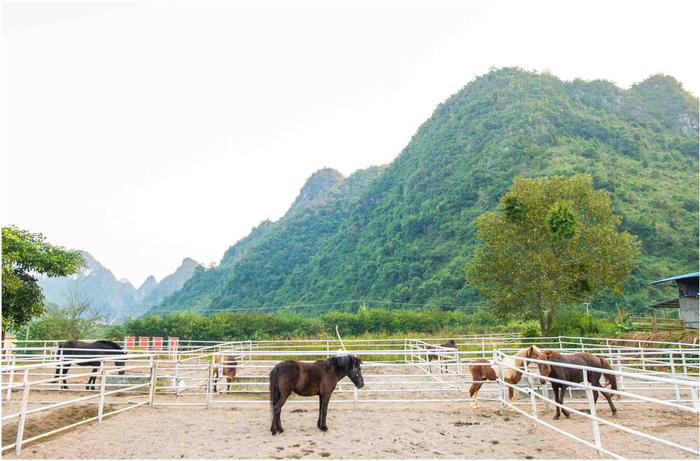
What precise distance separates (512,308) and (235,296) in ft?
227

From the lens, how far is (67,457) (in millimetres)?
4879

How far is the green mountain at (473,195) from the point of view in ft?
157

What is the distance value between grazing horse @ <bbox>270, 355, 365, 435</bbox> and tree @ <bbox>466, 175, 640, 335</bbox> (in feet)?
50.0

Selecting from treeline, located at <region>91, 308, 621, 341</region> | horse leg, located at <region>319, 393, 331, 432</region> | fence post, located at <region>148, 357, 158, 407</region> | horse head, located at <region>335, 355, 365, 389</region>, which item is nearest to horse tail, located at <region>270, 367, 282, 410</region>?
horse leg, located at <region>319, 393, 331, 432</region>

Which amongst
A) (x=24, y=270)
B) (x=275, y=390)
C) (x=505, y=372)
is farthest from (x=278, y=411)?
(x=24, y=270)

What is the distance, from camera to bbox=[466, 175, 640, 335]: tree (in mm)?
19125

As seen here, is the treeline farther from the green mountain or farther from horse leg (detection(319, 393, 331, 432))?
horse leg (detection(319, 393, 331, 432))

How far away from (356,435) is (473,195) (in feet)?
207

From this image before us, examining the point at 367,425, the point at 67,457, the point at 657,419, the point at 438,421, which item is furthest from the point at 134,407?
the point at 657,419

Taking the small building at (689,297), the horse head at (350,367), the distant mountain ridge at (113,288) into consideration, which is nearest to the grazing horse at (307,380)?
the horse head at (350,367)

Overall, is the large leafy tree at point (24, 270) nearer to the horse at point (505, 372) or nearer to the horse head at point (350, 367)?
the horse head at point (350, 367)

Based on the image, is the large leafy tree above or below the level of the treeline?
above

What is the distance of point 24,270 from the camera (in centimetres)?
1706

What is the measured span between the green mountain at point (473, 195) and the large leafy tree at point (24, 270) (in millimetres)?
38779
